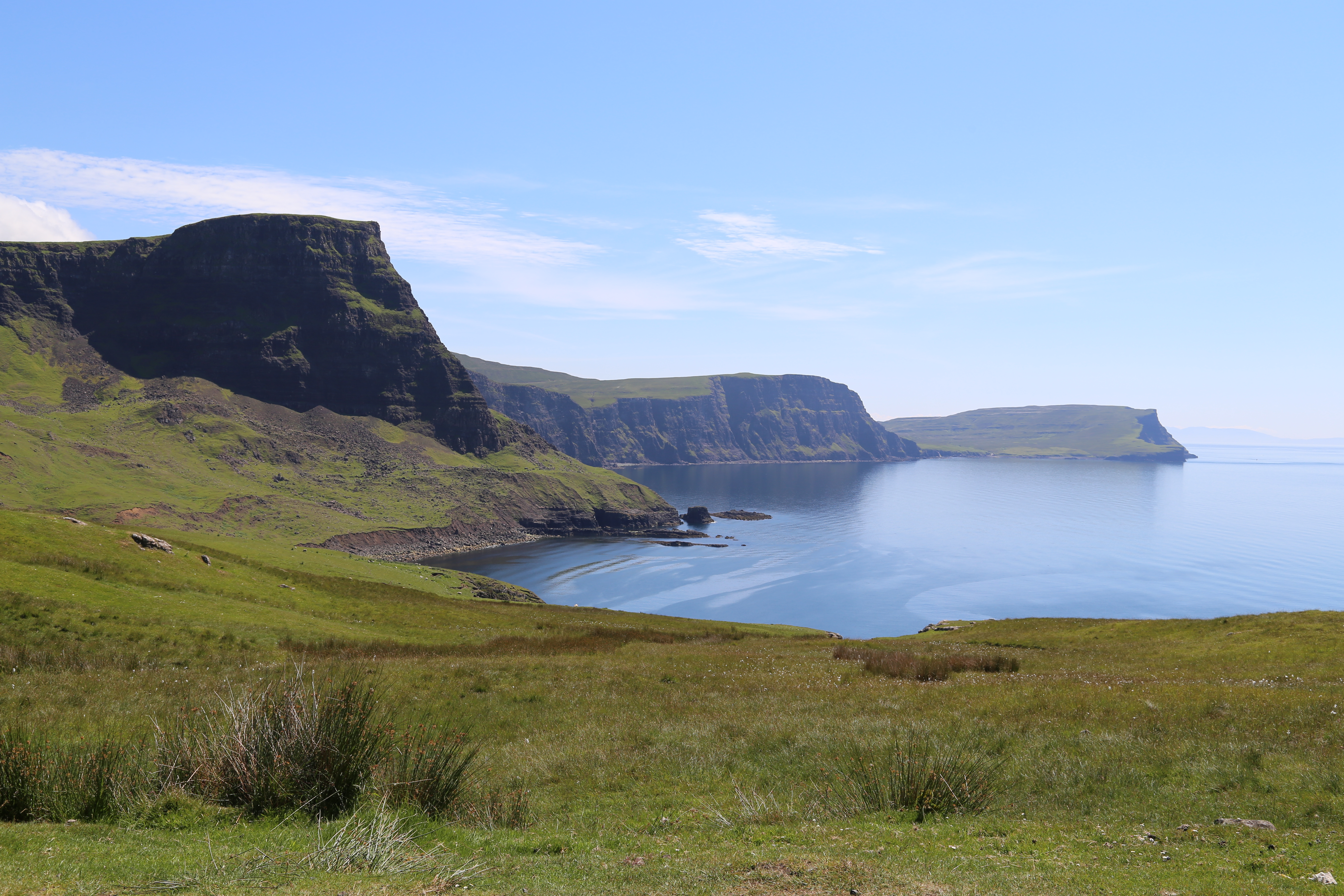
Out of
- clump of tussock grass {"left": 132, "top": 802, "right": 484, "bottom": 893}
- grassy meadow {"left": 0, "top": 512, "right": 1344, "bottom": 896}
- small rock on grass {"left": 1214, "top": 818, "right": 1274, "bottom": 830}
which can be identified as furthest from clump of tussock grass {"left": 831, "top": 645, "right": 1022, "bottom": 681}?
clump of tussock grass {"left": 132, "top": 802, "right": 484, "bottom": 893}

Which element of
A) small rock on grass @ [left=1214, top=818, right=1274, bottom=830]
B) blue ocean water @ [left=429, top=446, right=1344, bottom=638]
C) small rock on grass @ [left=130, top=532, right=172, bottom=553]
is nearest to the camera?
small rock on grass @ [left=1214, top=818, right=1274, bottom=830]

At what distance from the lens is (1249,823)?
39.9ft

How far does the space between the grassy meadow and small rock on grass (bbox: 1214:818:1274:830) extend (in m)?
0.22

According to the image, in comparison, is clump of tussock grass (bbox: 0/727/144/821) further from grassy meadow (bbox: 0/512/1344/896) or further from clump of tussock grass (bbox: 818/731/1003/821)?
clump of tussock grass (bbox: 818/731/1003/821)

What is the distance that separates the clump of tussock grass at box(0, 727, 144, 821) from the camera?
Result: 1099 cm

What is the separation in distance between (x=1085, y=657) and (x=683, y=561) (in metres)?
127

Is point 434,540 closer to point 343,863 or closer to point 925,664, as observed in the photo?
point 925,664

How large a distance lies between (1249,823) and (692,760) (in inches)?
420

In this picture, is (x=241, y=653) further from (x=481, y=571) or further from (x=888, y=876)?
(x=481, y=571)

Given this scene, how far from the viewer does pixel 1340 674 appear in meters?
24.3

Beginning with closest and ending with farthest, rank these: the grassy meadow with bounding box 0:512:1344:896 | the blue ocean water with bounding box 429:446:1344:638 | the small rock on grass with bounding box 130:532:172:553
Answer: the grassy meadow with bounding box 0:512:1344:896 → the small rock on grass with bounding box 130:532:172:553 → the blue ocean water with bounding box 429:446:1344:638

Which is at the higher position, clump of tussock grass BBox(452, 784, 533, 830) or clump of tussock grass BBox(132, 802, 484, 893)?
clump of tussock grass BBox(132, 802, 484, 893)

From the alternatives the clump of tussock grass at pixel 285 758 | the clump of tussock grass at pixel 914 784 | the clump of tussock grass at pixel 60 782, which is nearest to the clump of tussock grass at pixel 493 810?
the clump of tussock grass at pixel 285 758

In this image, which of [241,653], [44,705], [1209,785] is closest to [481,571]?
[241,653]
